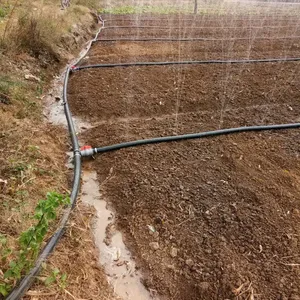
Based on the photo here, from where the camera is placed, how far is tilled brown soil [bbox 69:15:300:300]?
72.1 inches

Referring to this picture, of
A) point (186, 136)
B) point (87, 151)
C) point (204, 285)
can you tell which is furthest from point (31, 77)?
point (204, 285)

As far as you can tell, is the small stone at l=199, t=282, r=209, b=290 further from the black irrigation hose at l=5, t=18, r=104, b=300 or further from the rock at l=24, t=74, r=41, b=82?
the rock at l=24, t=74, r=41, b=82

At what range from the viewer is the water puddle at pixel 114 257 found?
5.87 ft

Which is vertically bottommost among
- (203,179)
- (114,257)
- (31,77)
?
(114,257)

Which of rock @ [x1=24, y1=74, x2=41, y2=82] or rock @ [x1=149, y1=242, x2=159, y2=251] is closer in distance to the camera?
rock @ [x1=149, y1=242, x2=159, y2=251]

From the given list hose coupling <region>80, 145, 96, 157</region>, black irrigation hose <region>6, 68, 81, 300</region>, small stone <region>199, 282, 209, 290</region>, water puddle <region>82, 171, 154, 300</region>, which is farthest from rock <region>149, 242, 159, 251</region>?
hose coupling <region>80, 145, 96, 157</region>

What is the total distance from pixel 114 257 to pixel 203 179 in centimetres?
97

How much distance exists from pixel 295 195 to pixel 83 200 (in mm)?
1675

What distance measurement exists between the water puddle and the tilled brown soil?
0.20 ft

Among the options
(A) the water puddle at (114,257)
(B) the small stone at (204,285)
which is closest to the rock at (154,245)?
(A) the water puddle at (114,257)

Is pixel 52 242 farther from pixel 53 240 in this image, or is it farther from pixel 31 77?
pixel 31 77

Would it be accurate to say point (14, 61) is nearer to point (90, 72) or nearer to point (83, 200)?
point (90, 72)

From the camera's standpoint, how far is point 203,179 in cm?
250

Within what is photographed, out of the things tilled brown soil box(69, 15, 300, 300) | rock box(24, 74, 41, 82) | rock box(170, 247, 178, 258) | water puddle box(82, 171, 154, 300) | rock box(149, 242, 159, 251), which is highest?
rock box(24, 74, 41, 82)
